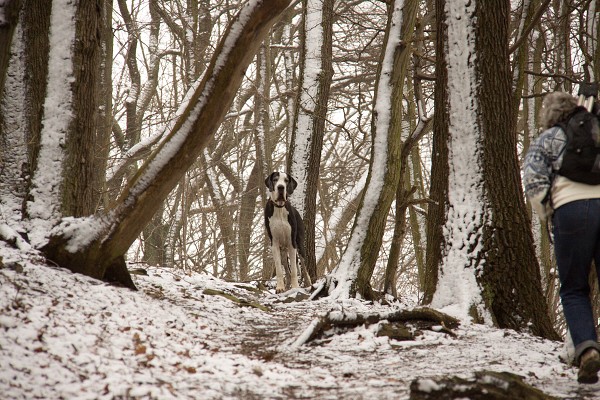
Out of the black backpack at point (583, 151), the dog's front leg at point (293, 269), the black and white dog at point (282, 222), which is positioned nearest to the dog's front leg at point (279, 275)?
the black and white dog at point (282, 222)

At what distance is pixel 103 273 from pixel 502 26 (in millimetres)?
4508

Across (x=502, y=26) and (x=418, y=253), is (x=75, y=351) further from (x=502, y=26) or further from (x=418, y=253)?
(x=418, y=253)

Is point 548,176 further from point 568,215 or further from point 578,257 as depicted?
point 578,257

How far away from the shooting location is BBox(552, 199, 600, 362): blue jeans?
3824 millimetres

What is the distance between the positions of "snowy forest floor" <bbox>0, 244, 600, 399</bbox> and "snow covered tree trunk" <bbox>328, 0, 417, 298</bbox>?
2191 mm

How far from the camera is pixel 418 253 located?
14.4 m

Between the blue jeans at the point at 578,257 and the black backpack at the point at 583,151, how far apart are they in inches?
7.0

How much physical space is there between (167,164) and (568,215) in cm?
349

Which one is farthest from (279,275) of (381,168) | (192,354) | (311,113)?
(192,354)

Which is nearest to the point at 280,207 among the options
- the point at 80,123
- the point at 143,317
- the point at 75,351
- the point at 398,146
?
the point at 398,146

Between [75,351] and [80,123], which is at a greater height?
[80,123]

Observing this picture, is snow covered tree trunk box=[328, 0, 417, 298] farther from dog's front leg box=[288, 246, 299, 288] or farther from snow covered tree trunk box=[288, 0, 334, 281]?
snow covered tree trunk box=[288, 0, 334, 281]

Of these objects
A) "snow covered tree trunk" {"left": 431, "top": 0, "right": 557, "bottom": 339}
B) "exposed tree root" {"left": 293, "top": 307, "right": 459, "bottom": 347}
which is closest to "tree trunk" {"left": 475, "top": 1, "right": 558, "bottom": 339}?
"snow covered tree trunk" {"left": 431, "top": 0, "right": 557, "bottom": 339}

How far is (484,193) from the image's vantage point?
17.8 feet
